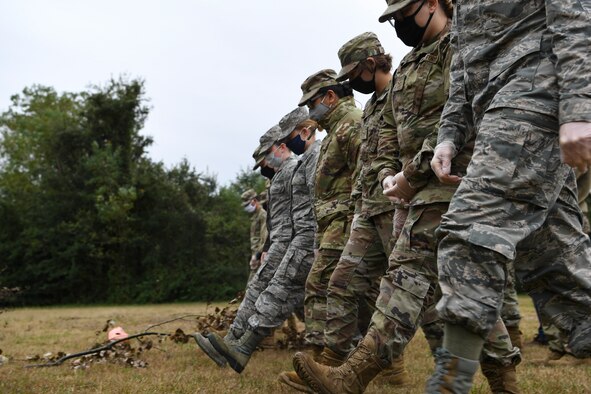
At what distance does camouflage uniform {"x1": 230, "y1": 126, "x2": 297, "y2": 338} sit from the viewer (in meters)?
5.82

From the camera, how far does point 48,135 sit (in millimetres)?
32281

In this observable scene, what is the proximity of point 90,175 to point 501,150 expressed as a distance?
1176 inches

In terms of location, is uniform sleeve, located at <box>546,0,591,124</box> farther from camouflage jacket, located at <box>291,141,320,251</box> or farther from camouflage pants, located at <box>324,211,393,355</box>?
camouflage jacket, located at <box>291,141,320,251</box>

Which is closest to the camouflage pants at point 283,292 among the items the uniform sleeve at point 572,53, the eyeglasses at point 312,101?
the eyeglasses at point 312,101

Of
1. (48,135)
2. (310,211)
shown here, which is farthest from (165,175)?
(310,211)

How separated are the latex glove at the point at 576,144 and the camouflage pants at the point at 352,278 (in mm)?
2092

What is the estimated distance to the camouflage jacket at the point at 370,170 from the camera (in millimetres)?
4242

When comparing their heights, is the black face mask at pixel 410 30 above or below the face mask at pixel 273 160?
above

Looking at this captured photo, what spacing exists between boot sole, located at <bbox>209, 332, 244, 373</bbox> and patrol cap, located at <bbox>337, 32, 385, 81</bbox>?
7.61 feet

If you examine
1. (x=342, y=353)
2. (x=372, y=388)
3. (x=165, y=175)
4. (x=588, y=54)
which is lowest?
(x=372, y=388)

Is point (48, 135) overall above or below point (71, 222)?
above

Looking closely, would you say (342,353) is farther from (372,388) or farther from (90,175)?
(90,175)

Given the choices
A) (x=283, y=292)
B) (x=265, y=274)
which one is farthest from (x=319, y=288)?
(x=265, y=274)

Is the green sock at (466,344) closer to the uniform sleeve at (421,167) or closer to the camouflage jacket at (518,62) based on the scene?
the camouflage jacket at (518,62)
